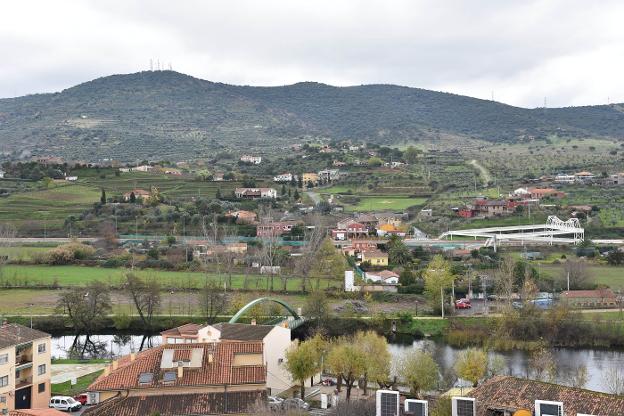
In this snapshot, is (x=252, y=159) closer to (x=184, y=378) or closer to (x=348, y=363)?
(x=348, y=363)

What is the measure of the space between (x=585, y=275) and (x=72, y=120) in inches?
5651

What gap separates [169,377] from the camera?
23.7 m

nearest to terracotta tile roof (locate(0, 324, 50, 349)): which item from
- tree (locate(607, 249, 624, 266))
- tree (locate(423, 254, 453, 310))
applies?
tree (locate(423, 254, 453, 310))

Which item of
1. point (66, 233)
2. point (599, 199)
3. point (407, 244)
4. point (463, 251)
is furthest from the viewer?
point (599, 199)

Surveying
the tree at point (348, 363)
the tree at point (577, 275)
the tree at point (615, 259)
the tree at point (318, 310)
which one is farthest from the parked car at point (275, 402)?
the tree at point (615, 259)

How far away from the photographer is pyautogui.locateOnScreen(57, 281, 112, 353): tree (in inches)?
1672

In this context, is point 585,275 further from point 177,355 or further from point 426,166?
point 426,166

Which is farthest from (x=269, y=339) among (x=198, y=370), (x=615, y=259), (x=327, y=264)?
(x=615, y=259)

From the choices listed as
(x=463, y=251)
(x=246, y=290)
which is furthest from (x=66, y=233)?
(x=463, y=251)

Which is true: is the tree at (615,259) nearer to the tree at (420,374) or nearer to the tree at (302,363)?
the tree at (420,374)

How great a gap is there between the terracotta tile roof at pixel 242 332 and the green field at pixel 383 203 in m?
47.7

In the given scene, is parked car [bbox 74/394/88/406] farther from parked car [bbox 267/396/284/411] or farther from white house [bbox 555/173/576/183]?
white house [bbox 555/173/576/183]

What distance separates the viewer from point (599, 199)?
251 ft

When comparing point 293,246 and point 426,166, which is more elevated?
point 426,166
